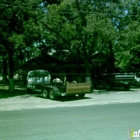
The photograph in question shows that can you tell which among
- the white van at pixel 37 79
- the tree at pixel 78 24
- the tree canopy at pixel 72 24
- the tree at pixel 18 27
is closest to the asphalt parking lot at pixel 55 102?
the white van at pixel 37 79

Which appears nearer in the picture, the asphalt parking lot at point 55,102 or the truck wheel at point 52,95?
the asphalt parking lot at point 55,102

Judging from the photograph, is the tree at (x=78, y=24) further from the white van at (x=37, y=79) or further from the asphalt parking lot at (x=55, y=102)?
the asphalt parking lot at (x=55, y=102)

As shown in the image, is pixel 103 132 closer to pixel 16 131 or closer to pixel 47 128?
pixel 47 128

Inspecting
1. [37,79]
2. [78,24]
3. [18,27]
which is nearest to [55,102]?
[37,79]

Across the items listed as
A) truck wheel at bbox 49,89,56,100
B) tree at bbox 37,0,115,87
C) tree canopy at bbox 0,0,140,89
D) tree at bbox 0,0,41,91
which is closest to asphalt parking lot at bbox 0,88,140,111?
truck wheel at bbox 49,89,56,100

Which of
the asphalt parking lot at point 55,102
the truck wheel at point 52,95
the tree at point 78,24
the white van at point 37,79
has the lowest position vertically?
the asphalt parking lot at point 55,102

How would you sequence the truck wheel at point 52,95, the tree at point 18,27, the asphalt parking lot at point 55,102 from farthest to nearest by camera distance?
the tree at point 18,27, the truck wheel at point 52,95, the asphalt parking lot at point 55,102

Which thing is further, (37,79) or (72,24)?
(72,24)

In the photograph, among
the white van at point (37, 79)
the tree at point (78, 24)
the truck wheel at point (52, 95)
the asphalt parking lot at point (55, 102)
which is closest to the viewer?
the asphalt parking lot at point (55, 102)

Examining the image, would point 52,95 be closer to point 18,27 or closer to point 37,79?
point 37,79

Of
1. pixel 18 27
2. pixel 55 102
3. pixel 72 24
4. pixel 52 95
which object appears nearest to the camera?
pixel 55 102

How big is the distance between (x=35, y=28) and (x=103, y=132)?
17.8 meters

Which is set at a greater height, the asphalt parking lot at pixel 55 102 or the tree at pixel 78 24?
the tree at pixel 78 24

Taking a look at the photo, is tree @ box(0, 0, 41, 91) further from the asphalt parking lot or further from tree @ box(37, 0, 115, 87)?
the asphalt parking lot
